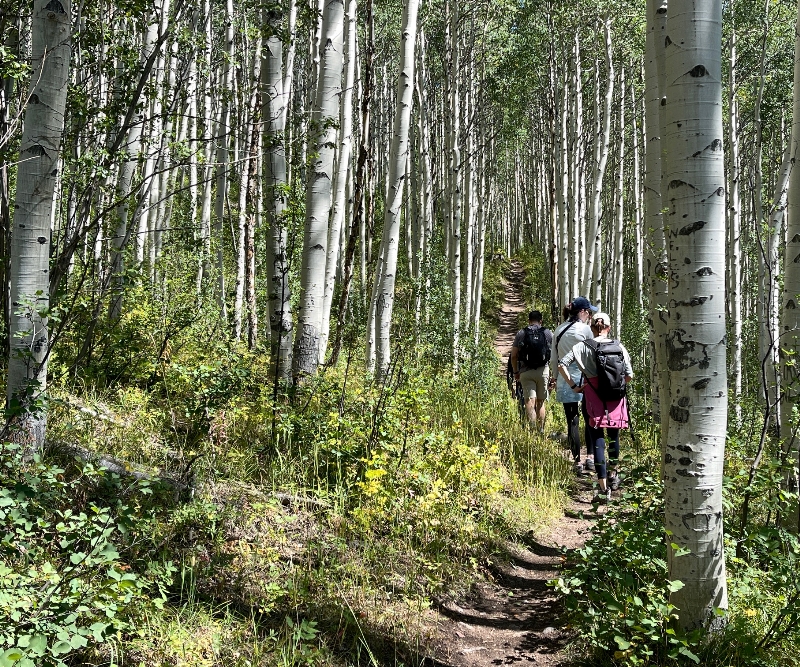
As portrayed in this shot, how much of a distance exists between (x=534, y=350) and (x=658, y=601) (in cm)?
513

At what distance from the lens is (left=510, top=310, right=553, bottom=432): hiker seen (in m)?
7.65

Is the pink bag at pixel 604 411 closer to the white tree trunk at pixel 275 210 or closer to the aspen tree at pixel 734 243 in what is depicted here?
the white tree trunk at pixel 275 210

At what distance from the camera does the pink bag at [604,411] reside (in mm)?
5352

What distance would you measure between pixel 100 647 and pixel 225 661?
1.73 feet

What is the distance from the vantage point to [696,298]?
103 inches

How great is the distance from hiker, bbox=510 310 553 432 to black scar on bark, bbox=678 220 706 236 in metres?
4.95

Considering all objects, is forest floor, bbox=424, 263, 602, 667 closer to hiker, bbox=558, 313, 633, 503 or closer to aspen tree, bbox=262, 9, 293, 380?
hiker, bbox=558, 313, 633, 503

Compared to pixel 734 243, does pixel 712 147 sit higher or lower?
lower

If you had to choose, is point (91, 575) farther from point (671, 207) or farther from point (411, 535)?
point (671, 207)

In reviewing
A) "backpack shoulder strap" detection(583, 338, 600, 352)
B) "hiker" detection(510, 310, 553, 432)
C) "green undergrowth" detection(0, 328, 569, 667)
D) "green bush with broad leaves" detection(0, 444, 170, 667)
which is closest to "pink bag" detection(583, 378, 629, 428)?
"backpack shoulder strap" detection(583, 338, 600, 352)

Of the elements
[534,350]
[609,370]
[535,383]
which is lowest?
[535,383]

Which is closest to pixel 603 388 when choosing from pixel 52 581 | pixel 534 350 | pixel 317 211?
pixel 534 350

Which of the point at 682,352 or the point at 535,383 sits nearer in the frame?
the point at 682,352

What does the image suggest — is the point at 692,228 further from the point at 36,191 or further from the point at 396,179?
the point at 396,179
